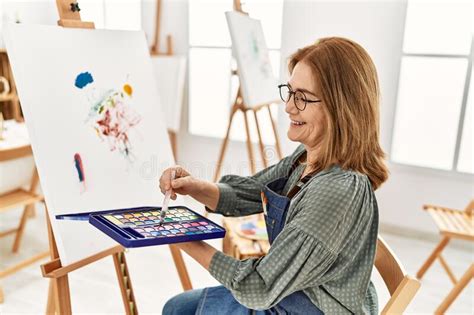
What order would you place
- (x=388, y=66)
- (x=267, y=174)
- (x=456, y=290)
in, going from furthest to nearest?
1. (x=388, y=66)
2. (x=456, y=290)
3. (x=267, y=174)

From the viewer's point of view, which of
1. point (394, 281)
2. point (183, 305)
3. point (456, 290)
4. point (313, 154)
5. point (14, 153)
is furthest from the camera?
point (14, 153)

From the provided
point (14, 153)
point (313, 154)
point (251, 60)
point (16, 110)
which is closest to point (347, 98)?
point (313, 154)

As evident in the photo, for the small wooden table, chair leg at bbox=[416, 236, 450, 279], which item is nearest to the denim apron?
the small wooden table

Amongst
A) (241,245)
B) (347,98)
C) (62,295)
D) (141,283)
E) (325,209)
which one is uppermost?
(347,98)

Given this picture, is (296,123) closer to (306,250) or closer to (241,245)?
(306,250)

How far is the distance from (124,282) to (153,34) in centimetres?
281

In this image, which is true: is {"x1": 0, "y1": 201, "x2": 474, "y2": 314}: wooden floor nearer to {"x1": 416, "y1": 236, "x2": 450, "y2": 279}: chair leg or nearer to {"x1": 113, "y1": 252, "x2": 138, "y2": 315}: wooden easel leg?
{"x1": 416, "y1": 236, "x2": 450, "y2": 279}: chair leg

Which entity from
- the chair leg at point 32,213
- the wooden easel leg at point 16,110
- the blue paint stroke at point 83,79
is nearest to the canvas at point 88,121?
the blue paint stroke at point 83,79

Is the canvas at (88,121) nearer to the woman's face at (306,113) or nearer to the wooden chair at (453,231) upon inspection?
the woman's face at (306,113)

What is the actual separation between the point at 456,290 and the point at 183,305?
141 centimetres

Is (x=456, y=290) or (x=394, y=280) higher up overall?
(x=394, y=280)

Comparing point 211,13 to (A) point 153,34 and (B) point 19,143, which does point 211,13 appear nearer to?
(A) point 153,34

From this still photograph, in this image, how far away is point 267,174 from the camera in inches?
59.5

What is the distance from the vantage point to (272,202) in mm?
1251
